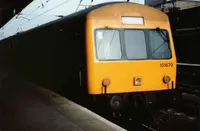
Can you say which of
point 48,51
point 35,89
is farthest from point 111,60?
point 35,89

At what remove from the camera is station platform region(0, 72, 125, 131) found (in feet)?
25.0

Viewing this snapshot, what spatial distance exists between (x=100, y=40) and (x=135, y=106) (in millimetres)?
1807

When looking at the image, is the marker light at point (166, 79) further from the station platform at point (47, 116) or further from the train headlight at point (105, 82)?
the station platform at point (47, 116)

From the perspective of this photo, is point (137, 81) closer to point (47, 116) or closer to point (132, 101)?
point (132, 101)

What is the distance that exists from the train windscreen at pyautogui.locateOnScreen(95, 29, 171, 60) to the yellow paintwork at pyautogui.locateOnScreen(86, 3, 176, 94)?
0.12 m

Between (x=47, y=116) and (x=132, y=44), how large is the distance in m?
2.85

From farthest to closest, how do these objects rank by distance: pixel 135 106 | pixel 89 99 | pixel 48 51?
pixel 48 51 < pixel 135 106 < pixel 89 99

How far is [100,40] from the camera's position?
7.77 meters

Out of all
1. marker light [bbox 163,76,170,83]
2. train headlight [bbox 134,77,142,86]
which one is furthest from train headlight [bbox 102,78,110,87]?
marker light [bbox 163,76,170,83]

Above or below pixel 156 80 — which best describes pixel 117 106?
below

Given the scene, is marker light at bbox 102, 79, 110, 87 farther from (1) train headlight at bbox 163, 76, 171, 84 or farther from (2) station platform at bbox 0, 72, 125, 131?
(1) train headlight at bbox 163, 76, 171, 84

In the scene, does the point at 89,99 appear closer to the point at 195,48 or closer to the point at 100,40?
the point at 100,40

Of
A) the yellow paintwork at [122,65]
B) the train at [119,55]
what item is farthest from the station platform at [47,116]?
the yellow paintwork at [122,65]

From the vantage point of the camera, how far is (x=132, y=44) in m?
8.09
